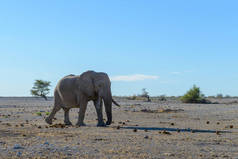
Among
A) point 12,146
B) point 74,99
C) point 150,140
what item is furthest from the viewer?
point 74,99

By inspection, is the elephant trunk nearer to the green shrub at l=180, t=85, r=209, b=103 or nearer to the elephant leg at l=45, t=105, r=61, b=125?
the elephant leg at l=45, t=105, r=61, b=125

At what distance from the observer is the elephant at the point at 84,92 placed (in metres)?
21.7

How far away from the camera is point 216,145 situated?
43.6ft

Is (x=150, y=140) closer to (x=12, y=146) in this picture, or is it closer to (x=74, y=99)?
(x=12, y=146)

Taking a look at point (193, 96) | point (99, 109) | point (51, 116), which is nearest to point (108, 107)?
point (99, 109)

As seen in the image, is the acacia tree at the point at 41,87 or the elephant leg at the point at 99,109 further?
the acacia tree at the point at 41,87

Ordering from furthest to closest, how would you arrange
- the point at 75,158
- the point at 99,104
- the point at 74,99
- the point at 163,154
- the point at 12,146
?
the point at 74,99, the point at 99,104, the point at 12,146, the point at 163,154, the point at 75,158

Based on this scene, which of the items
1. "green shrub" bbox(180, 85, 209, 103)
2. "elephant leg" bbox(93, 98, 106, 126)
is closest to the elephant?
"elephant leg" bbox(93, 98, 106, 126)

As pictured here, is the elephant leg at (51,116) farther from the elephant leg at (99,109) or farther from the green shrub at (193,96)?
the green shrub at (193,96)

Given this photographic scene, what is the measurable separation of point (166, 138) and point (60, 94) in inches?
427

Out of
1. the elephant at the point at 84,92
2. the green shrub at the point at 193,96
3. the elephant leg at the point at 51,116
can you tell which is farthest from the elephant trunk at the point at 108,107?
the green shrub at the point at 193,96

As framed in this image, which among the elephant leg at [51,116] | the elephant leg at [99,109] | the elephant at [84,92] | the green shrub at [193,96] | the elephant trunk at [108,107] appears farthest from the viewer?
the green shrub at [193,96]

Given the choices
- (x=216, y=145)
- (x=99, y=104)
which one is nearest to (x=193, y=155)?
(x=216, y=145)

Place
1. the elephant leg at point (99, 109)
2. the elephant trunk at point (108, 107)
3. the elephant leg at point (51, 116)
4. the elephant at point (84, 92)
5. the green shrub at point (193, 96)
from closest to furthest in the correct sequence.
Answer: the elephant trunk at point (108, 107)
the elephant leg at point (99, 109)
the elephant at point (84, 92)
the elephant leg at point (51, 116)
the green shrub at point (193, 96)
